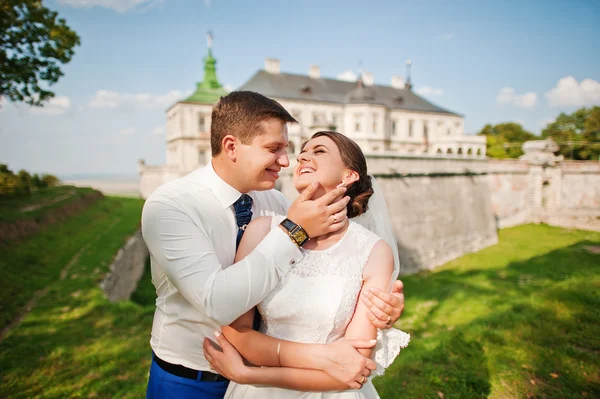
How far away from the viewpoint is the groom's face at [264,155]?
1.94 metres

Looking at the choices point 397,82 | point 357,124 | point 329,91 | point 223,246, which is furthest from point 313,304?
point 397,82

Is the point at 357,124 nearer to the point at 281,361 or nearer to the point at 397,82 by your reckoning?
the point at 397,82

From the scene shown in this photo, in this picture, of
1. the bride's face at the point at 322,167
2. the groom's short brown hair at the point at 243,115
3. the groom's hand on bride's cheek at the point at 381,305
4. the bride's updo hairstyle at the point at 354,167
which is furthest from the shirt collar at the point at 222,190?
the groom's hand on bride's cheek at the point at 381,305

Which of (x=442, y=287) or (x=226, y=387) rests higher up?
(x=226, y=387)

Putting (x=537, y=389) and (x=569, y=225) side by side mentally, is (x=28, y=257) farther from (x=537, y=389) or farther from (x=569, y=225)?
(x=569, y=225)

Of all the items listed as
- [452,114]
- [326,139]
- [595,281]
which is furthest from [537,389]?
[452,114]

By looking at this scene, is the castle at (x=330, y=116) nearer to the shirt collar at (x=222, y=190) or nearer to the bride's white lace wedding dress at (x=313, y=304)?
the shirt collar at (x=222, y=190)

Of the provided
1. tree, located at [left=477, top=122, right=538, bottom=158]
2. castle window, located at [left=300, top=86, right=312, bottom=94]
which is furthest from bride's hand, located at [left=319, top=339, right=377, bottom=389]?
tree, located at [left=477, top=122, right=538, bottom=158]

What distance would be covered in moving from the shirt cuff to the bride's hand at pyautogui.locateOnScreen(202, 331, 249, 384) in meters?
0.51

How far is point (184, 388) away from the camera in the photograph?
198 cm

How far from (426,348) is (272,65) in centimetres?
4536

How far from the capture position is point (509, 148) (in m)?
56.4

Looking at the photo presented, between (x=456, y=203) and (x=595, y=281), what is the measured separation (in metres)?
10.0

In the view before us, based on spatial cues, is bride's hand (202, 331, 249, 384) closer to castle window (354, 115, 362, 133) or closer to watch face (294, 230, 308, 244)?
watch face (294, 230, 308, 244)
